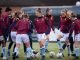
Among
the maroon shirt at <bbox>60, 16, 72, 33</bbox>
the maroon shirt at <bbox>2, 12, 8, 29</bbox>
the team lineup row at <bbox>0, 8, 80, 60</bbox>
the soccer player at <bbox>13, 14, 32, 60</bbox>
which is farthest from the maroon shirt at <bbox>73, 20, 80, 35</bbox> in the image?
the maroon shirt at <bbox>2, 12, 8, 29</bbox>

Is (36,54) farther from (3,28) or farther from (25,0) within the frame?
(25,0)

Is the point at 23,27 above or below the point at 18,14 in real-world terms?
below

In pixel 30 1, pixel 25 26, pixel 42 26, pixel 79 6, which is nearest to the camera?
pixel 25 26

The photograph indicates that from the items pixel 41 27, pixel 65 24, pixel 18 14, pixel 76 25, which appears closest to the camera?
pixel 18 14

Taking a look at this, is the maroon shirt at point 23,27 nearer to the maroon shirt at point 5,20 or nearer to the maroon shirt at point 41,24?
the maroon shirt at point 41,24

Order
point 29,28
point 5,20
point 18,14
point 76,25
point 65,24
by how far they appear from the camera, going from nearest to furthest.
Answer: point 29,28 → point 18,14 → point 76,25 → point 65,24 → point 5,20

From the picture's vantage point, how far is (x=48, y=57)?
1385cm

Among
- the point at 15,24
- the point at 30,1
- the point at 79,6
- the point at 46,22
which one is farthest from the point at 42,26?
the point at 30,1

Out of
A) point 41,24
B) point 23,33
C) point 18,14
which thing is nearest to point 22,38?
point 23,33

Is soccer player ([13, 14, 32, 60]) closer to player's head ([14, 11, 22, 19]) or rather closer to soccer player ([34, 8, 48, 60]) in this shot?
player's head ([14, 11, 22, 19])

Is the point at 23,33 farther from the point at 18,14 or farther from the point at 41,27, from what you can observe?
the point at 41,27

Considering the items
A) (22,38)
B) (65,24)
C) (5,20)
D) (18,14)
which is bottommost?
(22,38)

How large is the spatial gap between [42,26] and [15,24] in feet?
3.56

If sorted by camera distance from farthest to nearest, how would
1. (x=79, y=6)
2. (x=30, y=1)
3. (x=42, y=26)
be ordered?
(x=30, y=1)
(x=79, y=6)
(x=42, y=26)
